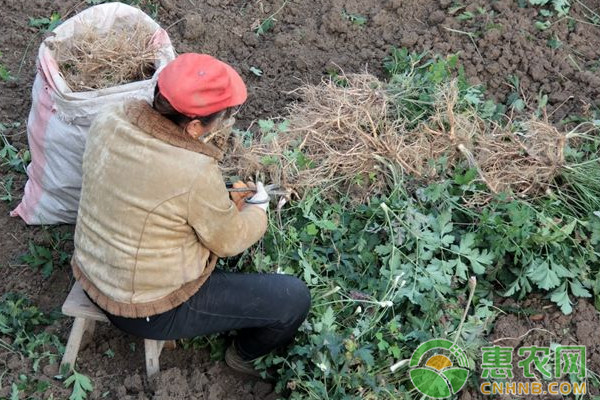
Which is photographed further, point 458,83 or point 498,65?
point 498,65

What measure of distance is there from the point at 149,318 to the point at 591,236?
201cm

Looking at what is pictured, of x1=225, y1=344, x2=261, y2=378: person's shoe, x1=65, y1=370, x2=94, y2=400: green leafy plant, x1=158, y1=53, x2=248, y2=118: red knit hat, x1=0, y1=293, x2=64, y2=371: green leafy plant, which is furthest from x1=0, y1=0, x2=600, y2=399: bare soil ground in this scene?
x1=158, y1=53, x2=248, y2=118: red knit hat

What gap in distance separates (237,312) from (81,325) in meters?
0.65

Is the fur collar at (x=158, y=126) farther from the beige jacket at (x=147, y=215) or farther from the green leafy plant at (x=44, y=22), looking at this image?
the green leafy plant at (x=44, y=22)

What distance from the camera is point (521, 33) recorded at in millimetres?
4328

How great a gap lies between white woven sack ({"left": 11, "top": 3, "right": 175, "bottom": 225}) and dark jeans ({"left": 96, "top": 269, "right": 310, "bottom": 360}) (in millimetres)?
904

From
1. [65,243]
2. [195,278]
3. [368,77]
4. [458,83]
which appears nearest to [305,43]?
[368,77]

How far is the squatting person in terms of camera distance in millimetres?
2449

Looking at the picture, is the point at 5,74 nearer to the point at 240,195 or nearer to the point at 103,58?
the point at 103,58

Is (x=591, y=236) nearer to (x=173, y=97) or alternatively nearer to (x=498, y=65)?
(x=498, y=65)

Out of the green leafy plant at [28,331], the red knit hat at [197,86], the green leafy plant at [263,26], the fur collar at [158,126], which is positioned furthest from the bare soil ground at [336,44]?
the red knit hat at [197,86]

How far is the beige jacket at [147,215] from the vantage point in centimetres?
245

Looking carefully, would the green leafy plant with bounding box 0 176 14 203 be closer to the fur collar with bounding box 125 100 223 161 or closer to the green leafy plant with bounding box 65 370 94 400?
the green leafy plant with bounding box 65 370 94 400

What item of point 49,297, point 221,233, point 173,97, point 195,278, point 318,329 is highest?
point 173,97
